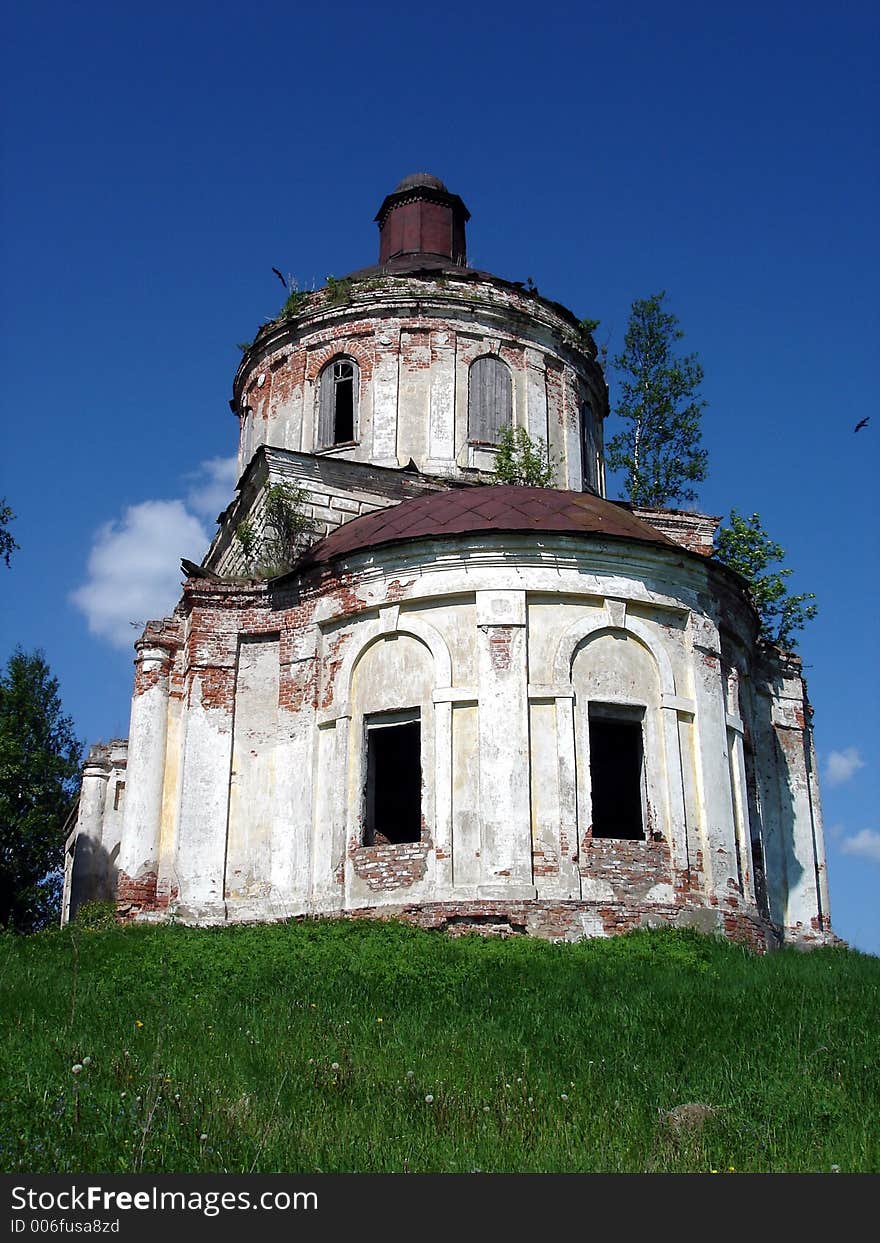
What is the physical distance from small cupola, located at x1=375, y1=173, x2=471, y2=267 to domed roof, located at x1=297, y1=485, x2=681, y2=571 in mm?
9187

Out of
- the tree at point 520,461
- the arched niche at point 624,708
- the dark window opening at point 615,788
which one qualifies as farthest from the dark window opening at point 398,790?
the tree at point 520,461

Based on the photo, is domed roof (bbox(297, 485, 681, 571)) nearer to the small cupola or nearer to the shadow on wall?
the shadow on wall

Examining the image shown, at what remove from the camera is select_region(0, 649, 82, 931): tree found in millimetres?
31438

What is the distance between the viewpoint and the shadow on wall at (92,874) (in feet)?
67.6

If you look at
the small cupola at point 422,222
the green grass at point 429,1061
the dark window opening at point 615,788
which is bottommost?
the green grass at point 429,1061

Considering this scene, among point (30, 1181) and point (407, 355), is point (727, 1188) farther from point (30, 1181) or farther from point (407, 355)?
point (407, 355)

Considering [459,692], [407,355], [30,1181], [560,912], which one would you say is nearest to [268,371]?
[407,355]

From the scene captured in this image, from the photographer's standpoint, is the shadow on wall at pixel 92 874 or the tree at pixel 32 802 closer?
the shadow on wall at pixel 92 874

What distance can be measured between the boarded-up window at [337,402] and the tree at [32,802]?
13.2 metres

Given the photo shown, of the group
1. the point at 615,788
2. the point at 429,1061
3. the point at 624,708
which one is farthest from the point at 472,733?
the point at 429,1061

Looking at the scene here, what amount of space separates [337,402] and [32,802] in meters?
17.3

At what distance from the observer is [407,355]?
2086cm

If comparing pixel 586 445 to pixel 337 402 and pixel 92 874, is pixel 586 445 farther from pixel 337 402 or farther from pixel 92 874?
pixel 92 874

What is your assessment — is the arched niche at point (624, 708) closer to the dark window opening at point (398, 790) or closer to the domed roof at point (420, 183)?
the dark window opening at point (398, 790)
